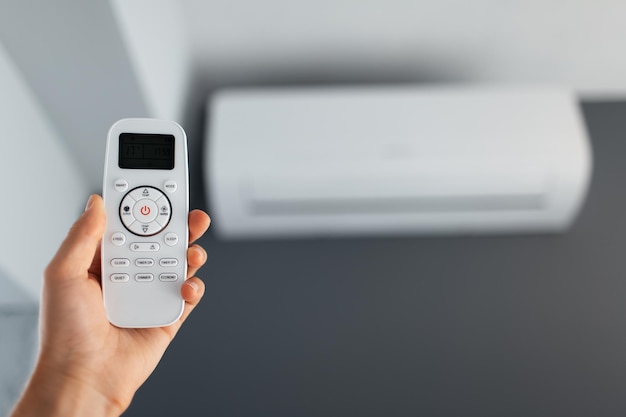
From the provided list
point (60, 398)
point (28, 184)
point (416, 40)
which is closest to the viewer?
point (60, 398)

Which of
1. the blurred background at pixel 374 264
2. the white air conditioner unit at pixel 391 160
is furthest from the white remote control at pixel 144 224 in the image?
the white air conditioner unit at pixel 391 160

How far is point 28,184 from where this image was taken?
998mm

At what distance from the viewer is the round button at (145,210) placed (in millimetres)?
634

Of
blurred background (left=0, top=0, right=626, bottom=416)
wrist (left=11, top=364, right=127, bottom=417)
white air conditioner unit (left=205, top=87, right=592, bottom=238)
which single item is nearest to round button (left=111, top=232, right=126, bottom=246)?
wrist (left=11, top=364, right=127, bottom=417)

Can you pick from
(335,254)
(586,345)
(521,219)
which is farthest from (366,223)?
(586,345)

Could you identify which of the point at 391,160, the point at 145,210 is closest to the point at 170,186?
the point at 145,210

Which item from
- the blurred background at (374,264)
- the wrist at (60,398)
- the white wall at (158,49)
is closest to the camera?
the wrist at (60,398)

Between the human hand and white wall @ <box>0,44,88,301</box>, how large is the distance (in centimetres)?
33

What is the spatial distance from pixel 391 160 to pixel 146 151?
753 millimetres

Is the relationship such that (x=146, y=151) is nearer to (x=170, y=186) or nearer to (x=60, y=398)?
(x=170, y=186)

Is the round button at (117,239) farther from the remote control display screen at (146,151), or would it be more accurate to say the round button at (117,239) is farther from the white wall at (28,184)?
the white wall at (28,184)

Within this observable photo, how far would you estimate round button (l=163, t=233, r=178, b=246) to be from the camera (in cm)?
64

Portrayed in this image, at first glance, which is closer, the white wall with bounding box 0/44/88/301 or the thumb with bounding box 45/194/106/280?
the thumb with bounding box 45/194/106/280

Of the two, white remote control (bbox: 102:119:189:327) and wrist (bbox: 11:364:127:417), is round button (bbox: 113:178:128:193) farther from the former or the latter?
wrist (bbox: 11:364:127:417)
